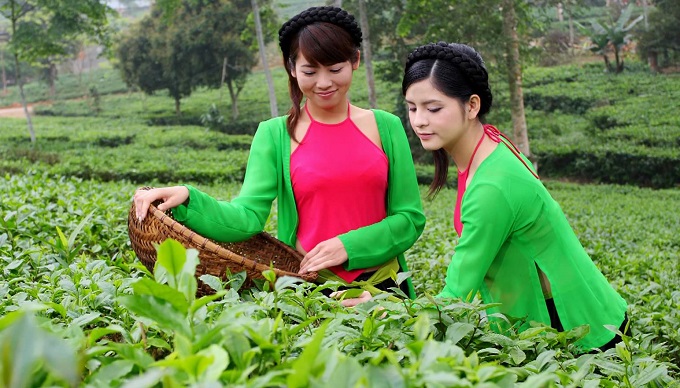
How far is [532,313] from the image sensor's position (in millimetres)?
1563

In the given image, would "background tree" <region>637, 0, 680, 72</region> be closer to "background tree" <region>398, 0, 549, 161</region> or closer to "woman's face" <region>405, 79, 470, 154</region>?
"background tree" <region>398, 0, 549, 161</region>

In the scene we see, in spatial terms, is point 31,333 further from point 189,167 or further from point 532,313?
point 189,167

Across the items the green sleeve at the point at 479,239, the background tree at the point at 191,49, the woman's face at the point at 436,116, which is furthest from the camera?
the background tree at the point at 191,49

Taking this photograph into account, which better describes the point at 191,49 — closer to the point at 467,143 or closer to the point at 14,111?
the point at 14,111

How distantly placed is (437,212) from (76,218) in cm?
518

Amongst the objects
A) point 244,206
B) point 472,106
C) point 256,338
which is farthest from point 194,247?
point 256,338

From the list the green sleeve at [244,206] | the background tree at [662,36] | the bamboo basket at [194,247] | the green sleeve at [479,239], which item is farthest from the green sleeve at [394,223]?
the background tree at [662,36]

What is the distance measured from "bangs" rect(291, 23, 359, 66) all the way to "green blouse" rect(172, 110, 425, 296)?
24 cm

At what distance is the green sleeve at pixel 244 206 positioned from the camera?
5.88 ft

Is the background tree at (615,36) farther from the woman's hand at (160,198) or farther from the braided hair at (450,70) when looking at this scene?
the woman's hand at (160,198)

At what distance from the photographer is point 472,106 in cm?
166

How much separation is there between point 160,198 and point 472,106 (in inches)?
30.4

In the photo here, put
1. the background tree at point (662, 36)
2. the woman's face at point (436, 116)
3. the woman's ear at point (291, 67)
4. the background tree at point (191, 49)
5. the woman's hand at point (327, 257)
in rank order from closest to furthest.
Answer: the woman's face at point (436, 116)
the woman's hand at point (327, 257)
the woman's ear at point (291, 67)
the background tree at point (662, 36)
the background tree at point (191, 49)

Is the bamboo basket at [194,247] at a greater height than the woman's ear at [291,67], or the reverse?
the woman's ear at [291,67]
